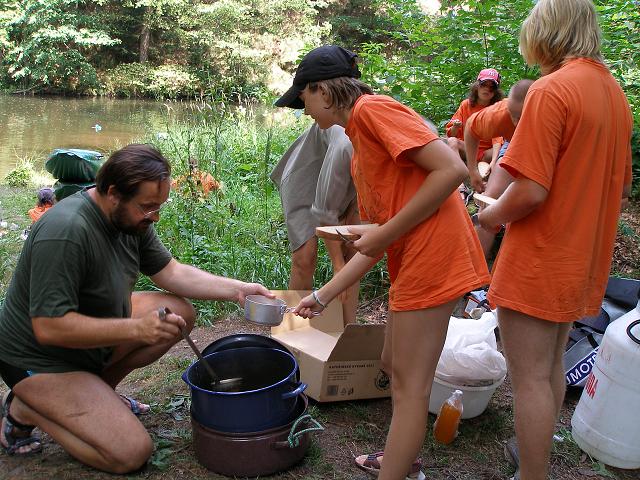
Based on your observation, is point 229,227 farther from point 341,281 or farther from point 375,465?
point 375,465

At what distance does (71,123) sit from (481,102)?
A: 12.9 meters

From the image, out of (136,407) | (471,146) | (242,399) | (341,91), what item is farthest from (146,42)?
(242,399)

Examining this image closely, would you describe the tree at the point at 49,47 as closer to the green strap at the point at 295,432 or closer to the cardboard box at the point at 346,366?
the cardboard box at the point at 346,366

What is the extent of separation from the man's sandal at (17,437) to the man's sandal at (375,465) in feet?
3.99

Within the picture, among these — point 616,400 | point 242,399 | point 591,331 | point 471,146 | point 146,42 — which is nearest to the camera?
point 242,399

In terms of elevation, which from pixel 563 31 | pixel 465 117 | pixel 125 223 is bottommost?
pixel 125 223

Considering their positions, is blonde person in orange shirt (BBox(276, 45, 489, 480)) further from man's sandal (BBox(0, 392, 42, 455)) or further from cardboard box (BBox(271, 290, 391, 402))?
man's sandal (BBox(0, 392, 42, 455))

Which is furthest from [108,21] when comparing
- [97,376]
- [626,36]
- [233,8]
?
[97,376]

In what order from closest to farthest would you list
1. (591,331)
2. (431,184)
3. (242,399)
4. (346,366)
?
(431,184), (242,399), (346,366), (591,331)

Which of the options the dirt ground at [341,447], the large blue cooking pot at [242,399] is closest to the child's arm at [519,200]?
the large blue cooking pot at [242,399]

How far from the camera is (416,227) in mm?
1783

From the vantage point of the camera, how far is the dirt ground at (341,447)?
2.12 meters

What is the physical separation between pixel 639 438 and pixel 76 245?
2.18 m

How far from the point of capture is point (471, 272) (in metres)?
1.76
